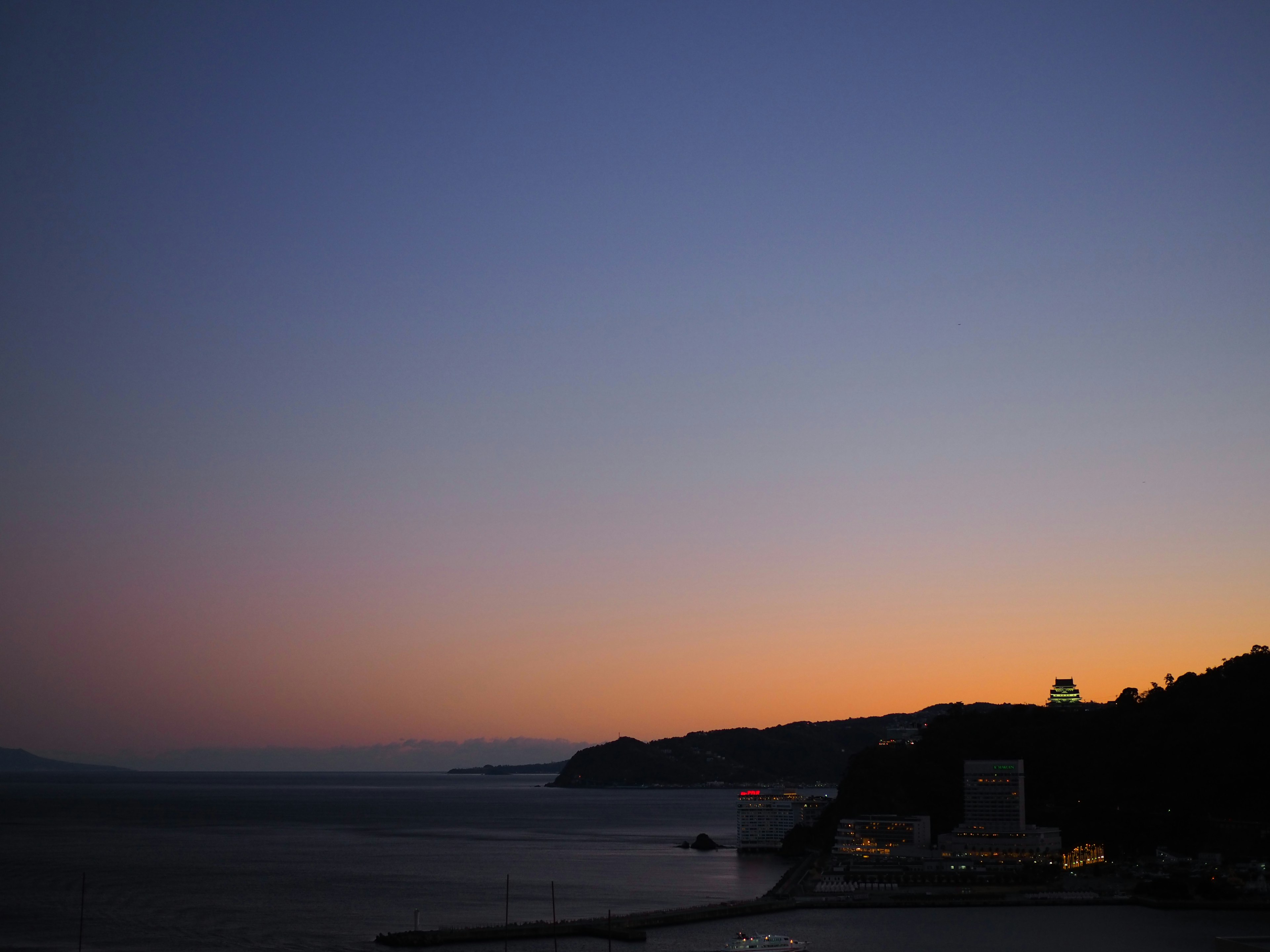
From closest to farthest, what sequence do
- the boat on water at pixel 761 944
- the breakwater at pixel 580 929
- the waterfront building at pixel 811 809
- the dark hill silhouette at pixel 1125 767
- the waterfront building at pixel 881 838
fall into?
the boat on water at pixel 761 944, the breakwater at pixel 580 929, the waterfront building at pixel 881 838, the dark hill silhouette at pixel 1125 767, the waterfront building at pixel 811 809

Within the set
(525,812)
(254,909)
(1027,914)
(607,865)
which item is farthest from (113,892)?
(525,812)

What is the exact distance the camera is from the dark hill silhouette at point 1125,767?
200ft

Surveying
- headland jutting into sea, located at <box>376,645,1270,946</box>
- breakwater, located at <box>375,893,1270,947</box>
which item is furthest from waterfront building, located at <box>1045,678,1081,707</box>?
breakwater, located at <box>375,893,1270,947</box>

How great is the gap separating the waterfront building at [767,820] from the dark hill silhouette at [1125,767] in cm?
168

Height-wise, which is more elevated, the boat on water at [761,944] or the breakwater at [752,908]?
the boat on water at [761,944]

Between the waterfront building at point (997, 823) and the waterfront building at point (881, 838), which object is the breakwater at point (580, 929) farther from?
the waterfront building at point (997, 823)

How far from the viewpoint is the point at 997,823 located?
6081 centimetres

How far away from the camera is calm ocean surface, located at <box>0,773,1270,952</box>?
125ft

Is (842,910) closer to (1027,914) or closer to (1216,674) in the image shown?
(1027,914)

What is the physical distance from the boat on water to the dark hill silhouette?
1184 inches

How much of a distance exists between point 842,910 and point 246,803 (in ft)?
366

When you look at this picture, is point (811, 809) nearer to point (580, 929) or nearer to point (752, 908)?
point (752, 908)

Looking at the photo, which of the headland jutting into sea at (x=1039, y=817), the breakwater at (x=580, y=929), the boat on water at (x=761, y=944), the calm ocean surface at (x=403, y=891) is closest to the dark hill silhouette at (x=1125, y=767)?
the headland jutting into sea at (x=1039, y=817)

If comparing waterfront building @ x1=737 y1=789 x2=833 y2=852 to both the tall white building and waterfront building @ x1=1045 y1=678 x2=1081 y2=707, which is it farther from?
waterfront building @ x1=1045 y1=678 x2=1081 y2=707
